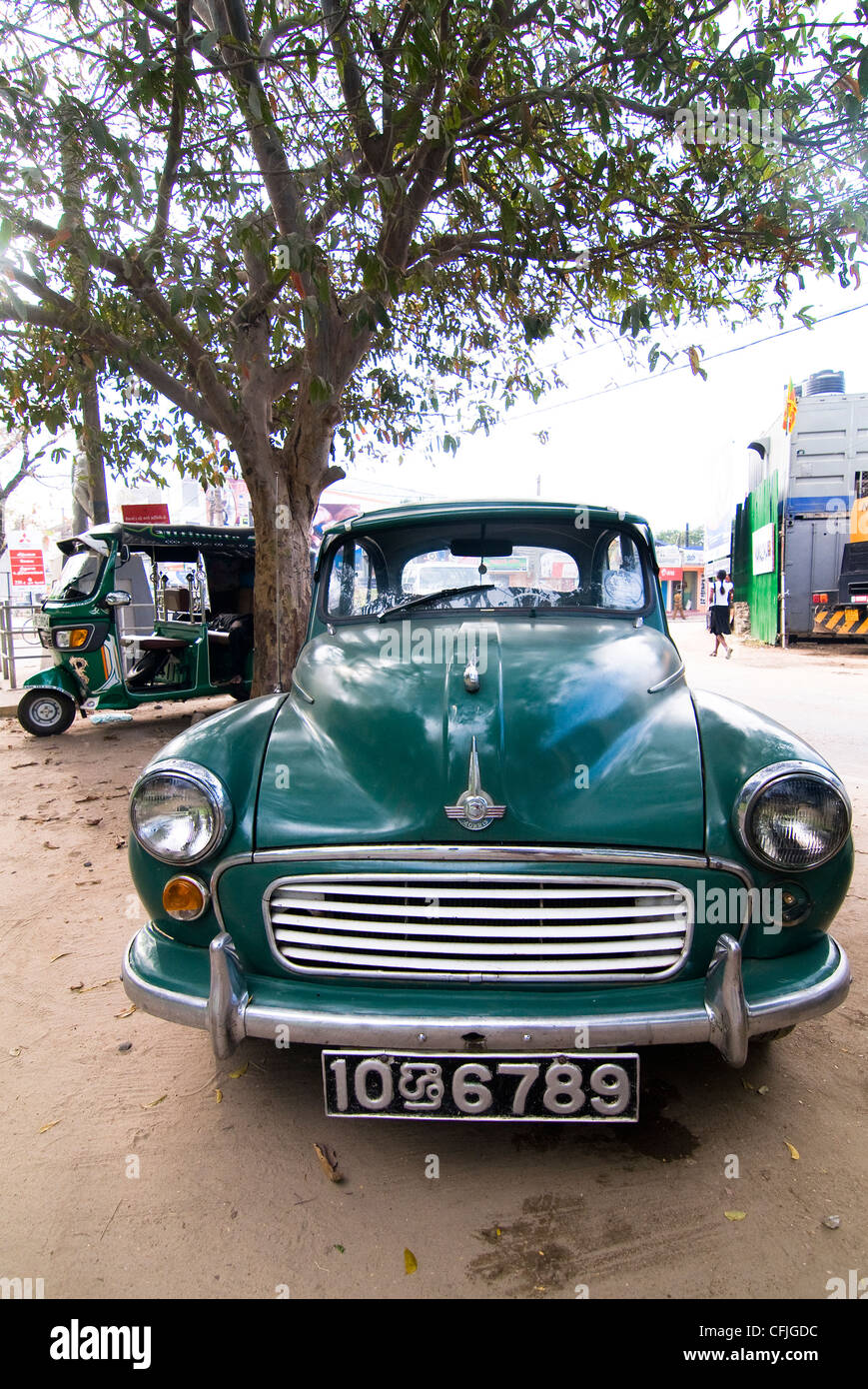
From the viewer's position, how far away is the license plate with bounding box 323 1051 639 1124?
1742 millimetres

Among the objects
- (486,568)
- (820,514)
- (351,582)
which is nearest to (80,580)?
(351,582)

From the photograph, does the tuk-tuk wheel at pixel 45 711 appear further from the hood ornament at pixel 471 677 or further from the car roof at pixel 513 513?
the hood ornament at pixel 471 677

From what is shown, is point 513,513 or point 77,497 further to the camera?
point 77,497

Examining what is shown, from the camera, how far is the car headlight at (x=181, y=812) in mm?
2010

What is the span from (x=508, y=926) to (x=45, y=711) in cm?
726

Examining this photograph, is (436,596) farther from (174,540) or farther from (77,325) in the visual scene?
(174,540)

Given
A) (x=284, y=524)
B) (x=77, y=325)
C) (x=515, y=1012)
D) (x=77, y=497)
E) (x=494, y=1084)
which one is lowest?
(x=494, y=1084)

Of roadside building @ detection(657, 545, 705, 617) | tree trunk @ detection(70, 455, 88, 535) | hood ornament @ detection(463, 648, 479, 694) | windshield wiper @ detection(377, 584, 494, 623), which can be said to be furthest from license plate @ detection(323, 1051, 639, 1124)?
roadside building @ detection(657, 545, 705, 617)

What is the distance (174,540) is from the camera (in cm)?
803

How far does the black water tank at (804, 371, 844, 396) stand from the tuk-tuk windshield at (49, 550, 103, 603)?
16.1m

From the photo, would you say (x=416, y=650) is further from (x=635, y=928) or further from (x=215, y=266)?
(x=215, y=266)

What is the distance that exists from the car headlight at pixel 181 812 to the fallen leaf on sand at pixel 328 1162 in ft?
2.72

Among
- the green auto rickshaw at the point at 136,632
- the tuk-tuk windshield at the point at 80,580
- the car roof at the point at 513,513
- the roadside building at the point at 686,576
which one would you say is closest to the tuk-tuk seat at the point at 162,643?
the green auto rickshaw at the point at 136,632

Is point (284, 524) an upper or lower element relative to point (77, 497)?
lower
